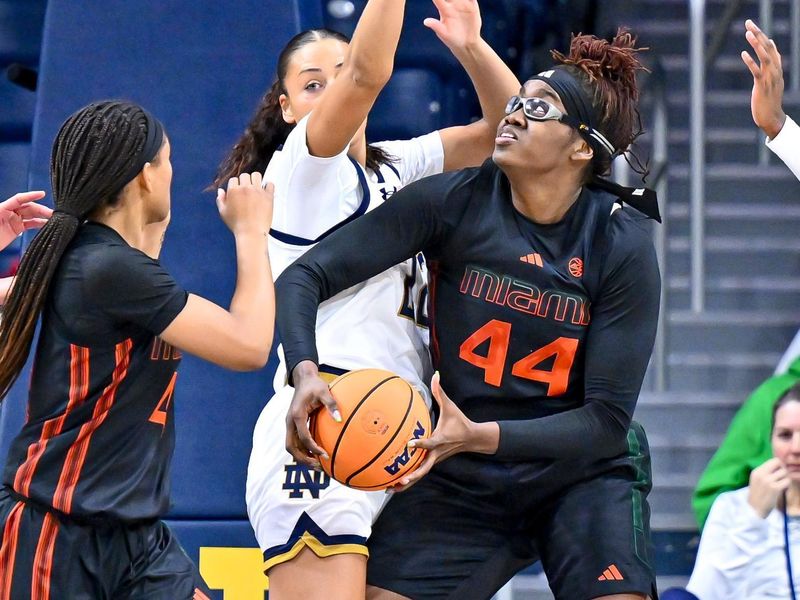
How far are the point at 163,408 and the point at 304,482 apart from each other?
0.44m

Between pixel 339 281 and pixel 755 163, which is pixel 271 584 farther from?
pixel 755 163

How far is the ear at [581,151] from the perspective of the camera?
10.3ft

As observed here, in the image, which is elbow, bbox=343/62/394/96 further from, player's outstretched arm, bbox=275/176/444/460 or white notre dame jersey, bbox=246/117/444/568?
player's outstretched arm, bbox=275/176/444/460

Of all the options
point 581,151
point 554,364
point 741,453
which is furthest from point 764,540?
point 581,151

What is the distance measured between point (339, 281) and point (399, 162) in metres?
0.59

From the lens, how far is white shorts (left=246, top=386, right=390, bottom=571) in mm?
2975

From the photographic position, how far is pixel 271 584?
9.97 ft

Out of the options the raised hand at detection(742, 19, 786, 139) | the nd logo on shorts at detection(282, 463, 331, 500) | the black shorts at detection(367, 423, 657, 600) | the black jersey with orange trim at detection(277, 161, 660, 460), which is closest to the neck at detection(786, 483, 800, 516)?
the black shorts at detection(367, 423, 657, 600)

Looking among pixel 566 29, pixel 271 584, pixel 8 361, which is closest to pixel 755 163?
pixel 566 29

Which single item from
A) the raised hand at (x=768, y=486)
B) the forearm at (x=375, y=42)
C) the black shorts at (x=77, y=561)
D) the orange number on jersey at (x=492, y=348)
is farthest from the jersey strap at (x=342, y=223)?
the raised hand at (x=768, y=486)

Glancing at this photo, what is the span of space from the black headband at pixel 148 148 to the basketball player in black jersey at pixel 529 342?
0.47 meters

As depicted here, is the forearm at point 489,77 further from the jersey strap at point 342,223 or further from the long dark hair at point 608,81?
the jersey strap at point 342,223

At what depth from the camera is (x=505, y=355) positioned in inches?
121

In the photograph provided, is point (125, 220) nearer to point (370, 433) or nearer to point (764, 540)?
point (370, 433)
